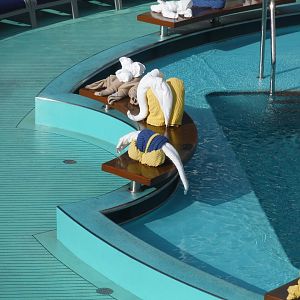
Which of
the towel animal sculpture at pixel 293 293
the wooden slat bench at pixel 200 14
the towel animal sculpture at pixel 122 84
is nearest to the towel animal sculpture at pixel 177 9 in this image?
the wooden slat bench at pixel 200 14

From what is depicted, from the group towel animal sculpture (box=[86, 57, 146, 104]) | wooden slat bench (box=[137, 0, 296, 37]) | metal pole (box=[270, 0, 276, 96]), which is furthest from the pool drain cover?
wooden slat bench (box=[137, 0, 296, 37])

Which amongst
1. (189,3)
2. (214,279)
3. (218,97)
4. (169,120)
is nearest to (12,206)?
(169,120)

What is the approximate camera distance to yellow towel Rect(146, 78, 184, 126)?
30.0ft

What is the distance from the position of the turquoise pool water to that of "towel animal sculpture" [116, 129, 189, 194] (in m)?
0.40

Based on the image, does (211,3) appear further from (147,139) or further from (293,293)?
(293,293)

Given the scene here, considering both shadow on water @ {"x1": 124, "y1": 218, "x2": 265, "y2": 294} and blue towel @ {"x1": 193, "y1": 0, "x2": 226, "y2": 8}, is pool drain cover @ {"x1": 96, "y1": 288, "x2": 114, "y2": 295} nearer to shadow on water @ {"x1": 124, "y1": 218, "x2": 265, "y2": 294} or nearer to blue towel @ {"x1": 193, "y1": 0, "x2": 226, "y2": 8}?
shadow on water @ {"x1": 124, "y1": 218, "x2": 265, "y2": 294}

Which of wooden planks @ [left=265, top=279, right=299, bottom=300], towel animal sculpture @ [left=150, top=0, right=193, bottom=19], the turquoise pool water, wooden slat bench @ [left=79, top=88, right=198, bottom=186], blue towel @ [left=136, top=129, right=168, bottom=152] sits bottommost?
the turquoise pool water

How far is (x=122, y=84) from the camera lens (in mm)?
9914

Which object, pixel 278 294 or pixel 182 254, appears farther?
pixel 182 254

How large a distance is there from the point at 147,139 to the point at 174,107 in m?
0.91

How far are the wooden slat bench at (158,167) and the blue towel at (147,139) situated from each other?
15 centimetres

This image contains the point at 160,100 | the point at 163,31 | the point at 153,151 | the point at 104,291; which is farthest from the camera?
the point at 163,31

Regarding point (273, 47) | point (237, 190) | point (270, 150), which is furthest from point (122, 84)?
point (273, 47)

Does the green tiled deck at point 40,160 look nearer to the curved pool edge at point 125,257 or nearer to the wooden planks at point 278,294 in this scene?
the curved pool edge at point 125,257
